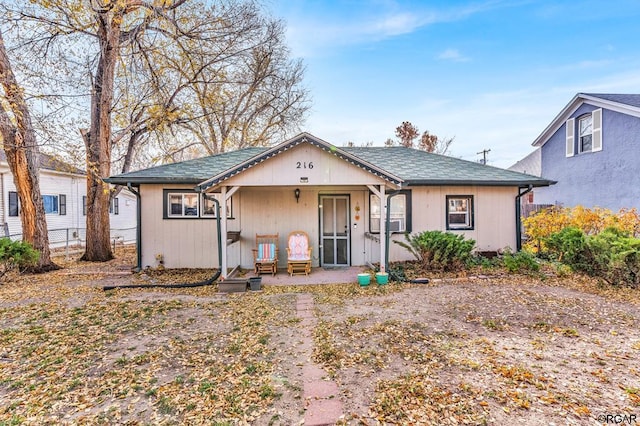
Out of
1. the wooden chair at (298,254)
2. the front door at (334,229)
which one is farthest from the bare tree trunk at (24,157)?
the front door at (334,229)

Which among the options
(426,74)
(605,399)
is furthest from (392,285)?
(426,74)

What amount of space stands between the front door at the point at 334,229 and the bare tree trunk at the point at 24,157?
7.99 m

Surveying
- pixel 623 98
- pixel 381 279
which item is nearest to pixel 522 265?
pixel 381 279

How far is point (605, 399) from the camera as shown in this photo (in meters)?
2.79

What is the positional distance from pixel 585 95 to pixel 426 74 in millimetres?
5989

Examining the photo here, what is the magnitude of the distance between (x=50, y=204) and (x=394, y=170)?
51.1 feet

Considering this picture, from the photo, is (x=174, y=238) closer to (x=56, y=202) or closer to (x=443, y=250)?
(x=443, y=250)

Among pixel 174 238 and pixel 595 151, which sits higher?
pixel 595 151

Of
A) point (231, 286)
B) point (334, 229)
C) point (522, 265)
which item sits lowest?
point (231, 286)

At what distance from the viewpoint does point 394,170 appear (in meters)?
9.73

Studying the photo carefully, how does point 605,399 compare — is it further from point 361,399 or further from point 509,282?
point 509,282

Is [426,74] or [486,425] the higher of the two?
[426,74]

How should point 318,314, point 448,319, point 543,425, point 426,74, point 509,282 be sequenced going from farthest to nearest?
point 426,74 < point 509,282 < point 318,314 < point 448,319 < point 543,425

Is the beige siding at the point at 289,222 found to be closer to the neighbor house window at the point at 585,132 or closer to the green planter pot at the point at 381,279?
the green planter pot at the point at 381,279
